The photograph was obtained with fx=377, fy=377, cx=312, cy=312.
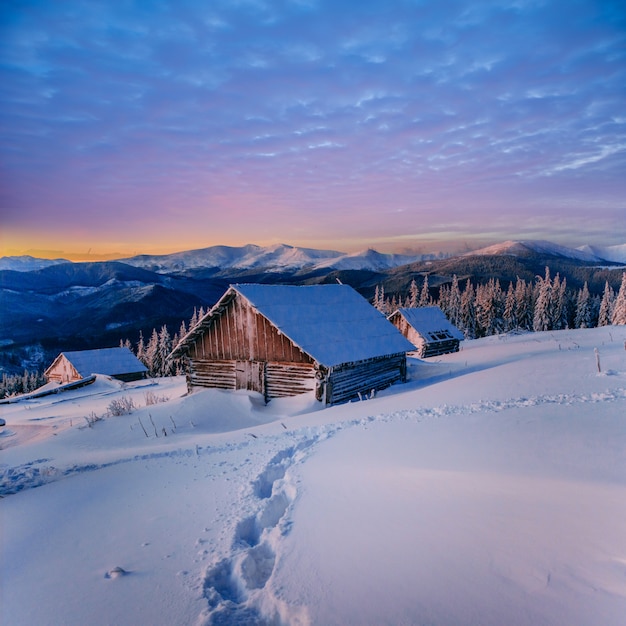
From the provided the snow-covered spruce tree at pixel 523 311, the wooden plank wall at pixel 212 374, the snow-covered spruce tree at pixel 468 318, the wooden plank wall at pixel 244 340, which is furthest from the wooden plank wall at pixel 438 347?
the snow-covered spruce tree at pixel 523 311

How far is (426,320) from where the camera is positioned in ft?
148

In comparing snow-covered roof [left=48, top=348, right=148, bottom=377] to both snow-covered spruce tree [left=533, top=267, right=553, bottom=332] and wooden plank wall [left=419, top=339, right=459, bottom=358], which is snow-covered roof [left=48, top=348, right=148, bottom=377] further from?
snow-covered spruce tree [left=533, top=267, right=553, bottom=332]

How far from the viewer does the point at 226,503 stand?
6.09 metres

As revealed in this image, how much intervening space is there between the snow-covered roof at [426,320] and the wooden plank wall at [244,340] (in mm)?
27893

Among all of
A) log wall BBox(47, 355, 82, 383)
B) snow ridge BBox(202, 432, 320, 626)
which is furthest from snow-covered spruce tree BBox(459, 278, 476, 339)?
snow ridge BBox(202, 432, 320, 626)

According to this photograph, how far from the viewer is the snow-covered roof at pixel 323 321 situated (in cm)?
1794

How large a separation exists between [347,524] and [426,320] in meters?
42.4

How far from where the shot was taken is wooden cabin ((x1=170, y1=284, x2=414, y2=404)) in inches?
700

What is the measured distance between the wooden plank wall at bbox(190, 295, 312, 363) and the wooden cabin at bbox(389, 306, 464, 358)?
2777cm

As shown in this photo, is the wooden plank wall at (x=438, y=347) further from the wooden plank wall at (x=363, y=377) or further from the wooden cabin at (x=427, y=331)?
the wooden plank wall at (x=363, y=377)

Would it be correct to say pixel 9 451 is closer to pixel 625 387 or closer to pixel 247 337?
pixel 247 337

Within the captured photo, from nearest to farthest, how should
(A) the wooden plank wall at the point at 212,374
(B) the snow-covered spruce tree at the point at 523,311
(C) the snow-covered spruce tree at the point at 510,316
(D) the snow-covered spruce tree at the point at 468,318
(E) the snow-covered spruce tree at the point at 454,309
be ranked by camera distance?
(A) the wooden plank wall at the point at 212,374 → (E) the snow-covered spruce tree at the point at 454,309 → (D) the snow-covered spruce tree at the point at 468,318 → (C) the snow-covered spruce tree at the point at 510,316 → (B) the snow-covered spruce tree at the point at 523,311

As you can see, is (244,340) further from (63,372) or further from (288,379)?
(63,372)

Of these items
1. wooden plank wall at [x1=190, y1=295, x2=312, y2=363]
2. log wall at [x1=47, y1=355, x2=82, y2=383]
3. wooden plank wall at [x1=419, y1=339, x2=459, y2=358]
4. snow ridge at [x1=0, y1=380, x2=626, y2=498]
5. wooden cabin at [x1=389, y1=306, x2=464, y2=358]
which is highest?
wooden plank wall at [x1=190, y1=295, x2=312, y2=363]
